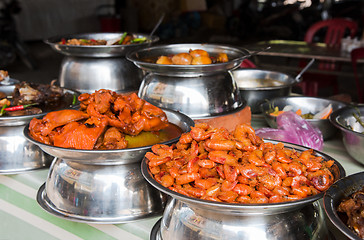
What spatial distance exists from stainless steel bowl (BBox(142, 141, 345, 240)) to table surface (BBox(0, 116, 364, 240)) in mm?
279

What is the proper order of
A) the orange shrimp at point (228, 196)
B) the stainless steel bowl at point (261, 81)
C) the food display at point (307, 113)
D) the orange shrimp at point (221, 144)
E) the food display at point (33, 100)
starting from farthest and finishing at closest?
the stainless steel bowl at point (261, 81) → the food display at point (307, 113) → the food display at point (33, 100) → the orange shrimp at point (221, 144) → the orange shrimp at point (228, 196)

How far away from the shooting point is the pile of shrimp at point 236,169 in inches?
39.6

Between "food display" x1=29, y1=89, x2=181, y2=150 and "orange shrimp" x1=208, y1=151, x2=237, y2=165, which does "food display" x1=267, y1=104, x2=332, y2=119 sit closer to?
"food display" x1=29, y1=89, x2=181, y2=150

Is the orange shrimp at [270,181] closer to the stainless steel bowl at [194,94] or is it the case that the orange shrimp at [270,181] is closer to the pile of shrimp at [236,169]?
the pile of shrimp at [236,169]

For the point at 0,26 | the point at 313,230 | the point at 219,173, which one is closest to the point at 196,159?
the point at 219,173

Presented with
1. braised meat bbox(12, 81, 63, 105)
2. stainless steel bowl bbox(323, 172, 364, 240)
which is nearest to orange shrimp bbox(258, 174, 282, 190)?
stainless steel bowl bbox(323, 172, 364, 240)

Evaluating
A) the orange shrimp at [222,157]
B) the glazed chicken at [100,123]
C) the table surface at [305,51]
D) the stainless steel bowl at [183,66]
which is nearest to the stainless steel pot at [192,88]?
the stainless steel bowl at [183,66]

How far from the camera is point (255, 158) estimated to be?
3.53 feet

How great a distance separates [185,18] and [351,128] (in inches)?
454

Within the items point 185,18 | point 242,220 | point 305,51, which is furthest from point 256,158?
point 185,18

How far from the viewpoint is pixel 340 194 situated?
3.35 ft

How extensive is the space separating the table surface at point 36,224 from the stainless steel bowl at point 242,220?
0.28 m

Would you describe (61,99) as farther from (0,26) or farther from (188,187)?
(0,26)

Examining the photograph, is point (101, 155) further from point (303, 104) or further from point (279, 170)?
point (303, 104)
